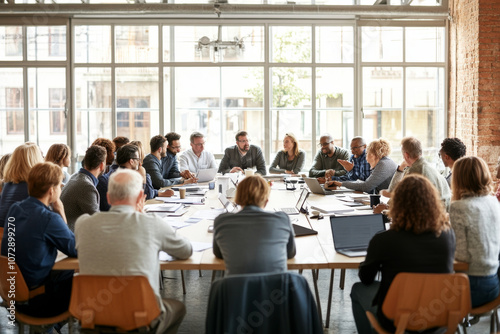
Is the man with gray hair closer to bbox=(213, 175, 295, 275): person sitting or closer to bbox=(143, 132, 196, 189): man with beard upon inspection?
bbox=(213, 175, 295, 275): person sitting

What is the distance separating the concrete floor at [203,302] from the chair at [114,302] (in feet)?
5.15

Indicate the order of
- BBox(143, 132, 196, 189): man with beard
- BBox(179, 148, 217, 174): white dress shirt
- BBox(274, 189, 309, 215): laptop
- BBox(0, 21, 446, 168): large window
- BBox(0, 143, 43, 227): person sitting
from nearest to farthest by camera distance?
BBox(0, 143, 43, 227): person sitting → BBox(274, 189, 309, 215): laptop → BBox(143, 132, 196, 189): man with beard → BBox(179, 148, 217, 174): white dress shirt → BBox(0, 21, 446, 168): large window

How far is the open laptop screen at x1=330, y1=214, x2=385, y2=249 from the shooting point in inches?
147

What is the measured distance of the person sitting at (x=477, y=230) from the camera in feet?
11.4

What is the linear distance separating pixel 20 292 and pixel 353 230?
80.1 inches

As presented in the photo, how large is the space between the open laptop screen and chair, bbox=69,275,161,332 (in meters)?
1.27

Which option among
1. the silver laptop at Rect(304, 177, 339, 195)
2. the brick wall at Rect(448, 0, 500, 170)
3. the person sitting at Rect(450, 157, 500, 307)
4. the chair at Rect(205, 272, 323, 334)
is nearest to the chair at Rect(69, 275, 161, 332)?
the chair at Rect(205, 272, 323, 334)

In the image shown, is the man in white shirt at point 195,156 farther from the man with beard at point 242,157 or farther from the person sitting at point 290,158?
the person sitting at point 290,158

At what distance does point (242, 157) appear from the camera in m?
8.70

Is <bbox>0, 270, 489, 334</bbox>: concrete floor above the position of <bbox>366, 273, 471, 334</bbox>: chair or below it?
below

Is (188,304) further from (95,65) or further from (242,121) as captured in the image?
(95,65)

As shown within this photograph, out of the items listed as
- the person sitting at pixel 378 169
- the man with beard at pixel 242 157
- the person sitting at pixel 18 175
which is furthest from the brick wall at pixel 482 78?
the person sitting at pixel 18 175

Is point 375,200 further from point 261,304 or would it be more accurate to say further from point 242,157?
point 242,157

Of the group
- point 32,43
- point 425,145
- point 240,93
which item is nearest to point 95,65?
point 32,43
